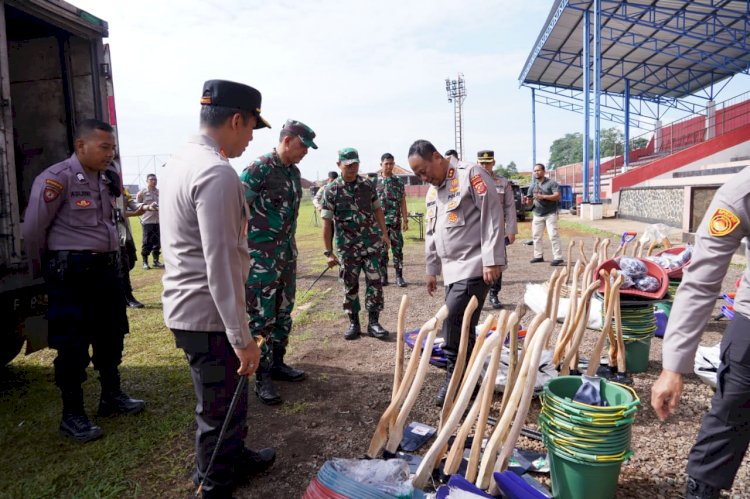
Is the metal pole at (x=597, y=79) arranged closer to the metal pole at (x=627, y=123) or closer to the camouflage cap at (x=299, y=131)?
the metal pole at (x=627, y=123)

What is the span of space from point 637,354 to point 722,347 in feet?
6.72

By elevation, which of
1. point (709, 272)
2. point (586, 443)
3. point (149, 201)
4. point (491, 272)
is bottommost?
point (586, 443)

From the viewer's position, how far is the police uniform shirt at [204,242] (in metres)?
1.88

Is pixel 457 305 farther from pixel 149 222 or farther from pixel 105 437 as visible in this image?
pixel 149 222

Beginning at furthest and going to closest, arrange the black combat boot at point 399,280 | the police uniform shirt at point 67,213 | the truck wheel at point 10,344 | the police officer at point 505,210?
1. the black combat boot at point 399,280
2. the police officer at point 505,210
3. the truck wheel at point 10,344
4. the police uniform shirt at point 67,213

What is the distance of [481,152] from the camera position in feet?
22.1

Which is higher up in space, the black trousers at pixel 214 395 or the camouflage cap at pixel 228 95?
the camouflage cap at pixel 228 95

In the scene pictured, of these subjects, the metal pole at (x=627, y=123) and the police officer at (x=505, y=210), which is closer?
the police officer at (x=505, y=210)

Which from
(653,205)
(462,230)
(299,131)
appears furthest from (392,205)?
(653,205)

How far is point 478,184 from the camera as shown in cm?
319

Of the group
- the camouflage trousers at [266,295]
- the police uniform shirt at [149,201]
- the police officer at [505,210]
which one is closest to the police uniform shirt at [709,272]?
the camouflage trousers at [266,295]

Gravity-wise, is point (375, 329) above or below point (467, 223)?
below

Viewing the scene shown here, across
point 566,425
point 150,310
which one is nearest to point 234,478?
point 566,425

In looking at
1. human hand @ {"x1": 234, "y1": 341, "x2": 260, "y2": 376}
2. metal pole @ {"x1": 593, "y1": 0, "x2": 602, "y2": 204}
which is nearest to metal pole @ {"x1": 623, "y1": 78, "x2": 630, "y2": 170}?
metal pole @ {"x1": 593, "y1": 0, "x2": 602, "y2": 204}
